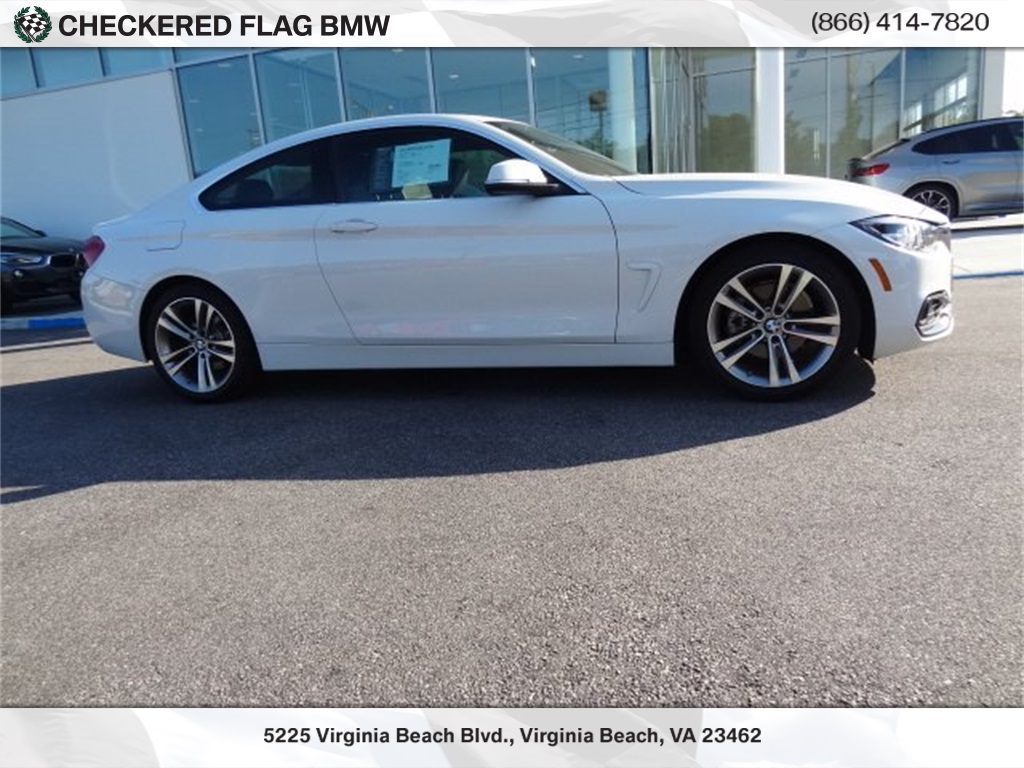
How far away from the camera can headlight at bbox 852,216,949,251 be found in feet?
11.2

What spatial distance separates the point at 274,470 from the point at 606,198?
211 cm

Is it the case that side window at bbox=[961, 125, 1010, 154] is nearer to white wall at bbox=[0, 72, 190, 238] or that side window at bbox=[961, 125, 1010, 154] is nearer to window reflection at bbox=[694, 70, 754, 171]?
window reflection at bbox=[694, 70, 754, 171]

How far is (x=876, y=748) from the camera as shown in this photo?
63.2 inches

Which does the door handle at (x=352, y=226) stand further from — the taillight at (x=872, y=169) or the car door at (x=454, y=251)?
the taillight at (x=872, y=169)

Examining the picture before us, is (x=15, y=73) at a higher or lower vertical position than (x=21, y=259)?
higher

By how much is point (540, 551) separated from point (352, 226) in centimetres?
235

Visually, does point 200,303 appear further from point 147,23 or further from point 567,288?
point 147,23

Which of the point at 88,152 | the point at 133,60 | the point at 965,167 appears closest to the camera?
the point at 965,167

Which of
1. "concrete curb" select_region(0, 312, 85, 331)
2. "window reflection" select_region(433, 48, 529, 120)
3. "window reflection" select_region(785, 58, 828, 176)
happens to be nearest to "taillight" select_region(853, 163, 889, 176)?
"window reflection" select_region(785, 58, 828, 176)

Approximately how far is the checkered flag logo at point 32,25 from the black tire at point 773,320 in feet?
25.7

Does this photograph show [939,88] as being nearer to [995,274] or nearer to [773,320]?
[995,274]

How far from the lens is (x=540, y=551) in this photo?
2.39 metres

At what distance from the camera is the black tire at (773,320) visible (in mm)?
3498

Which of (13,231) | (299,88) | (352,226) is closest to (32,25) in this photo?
(13,231)
